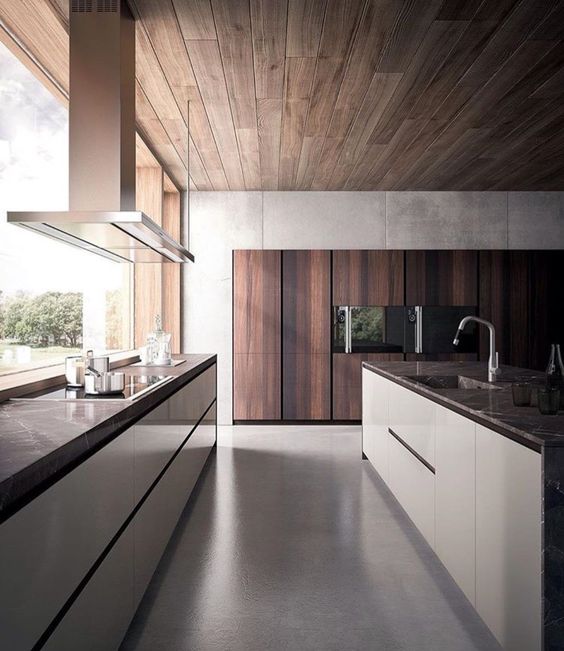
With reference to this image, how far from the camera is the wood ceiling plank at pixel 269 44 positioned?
2.79 m

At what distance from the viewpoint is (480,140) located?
15.6ft

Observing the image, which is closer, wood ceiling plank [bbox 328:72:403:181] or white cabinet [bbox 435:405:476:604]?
white cabinet [bbox 435:405:476:604]

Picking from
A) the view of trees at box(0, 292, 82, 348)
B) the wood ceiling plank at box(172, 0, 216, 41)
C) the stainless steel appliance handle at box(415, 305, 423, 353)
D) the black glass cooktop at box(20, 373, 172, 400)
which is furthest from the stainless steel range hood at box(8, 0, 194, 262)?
the stainless steel appliance handle at box(415, 305, 423, 353)

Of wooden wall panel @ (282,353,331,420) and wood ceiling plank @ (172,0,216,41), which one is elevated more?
wood ceiling plank @ (172,0,216,41)

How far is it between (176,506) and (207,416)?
5.22 feet

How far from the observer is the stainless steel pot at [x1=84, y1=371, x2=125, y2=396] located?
2449 millimetres

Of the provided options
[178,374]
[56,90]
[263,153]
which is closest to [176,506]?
[178,374]

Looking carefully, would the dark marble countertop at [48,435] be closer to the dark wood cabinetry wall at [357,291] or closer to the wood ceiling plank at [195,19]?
the wood ceiling plank at [195,19]

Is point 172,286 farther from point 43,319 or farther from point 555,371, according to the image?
point 555,371

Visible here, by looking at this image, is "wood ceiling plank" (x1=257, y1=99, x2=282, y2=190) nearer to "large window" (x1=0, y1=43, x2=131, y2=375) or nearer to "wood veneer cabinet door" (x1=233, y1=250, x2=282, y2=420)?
"wood veneer cabinet door" (x1=233, y1=250, x2=282, y2=420)

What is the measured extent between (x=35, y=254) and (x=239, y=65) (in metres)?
1.55

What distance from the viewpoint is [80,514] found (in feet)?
4.97

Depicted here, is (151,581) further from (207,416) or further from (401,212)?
(401,212)

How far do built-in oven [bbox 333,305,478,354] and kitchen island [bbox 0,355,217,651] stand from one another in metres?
3.68
